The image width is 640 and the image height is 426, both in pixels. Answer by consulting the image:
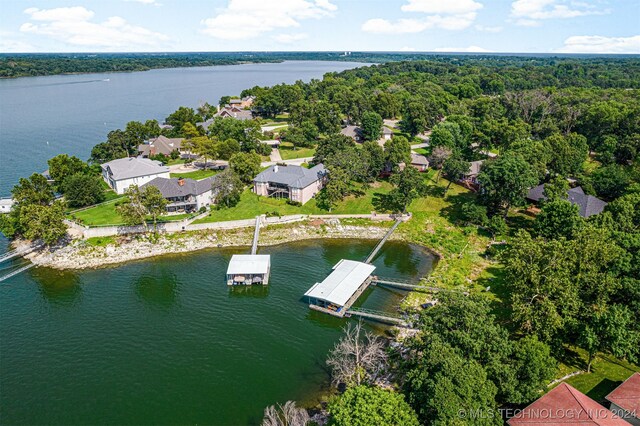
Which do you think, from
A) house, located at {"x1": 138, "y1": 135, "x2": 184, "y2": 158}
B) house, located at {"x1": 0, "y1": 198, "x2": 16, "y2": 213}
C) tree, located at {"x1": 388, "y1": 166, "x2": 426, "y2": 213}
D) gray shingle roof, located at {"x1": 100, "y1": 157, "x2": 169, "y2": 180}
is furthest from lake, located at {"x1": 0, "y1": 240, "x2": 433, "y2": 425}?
Result: house, located at {"x1": 138, "y1": 135, "x2": 184, "y2": 158}

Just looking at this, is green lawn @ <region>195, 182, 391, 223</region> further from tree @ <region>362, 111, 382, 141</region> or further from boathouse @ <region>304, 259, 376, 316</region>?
tree @ <region>362, 111, 382, 141</region>

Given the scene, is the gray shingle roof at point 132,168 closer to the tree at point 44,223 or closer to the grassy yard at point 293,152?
the tree at point 44,223

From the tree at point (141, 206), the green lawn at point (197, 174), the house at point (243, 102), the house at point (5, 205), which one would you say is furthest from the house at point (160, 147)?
the house at point (243, 102)

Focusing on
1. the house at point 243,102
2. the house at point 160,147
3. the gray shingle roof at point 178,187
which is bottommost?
the gray shingle roof at point 178,187

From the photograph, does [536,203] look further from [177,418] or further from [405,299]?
Answer: [177,418]

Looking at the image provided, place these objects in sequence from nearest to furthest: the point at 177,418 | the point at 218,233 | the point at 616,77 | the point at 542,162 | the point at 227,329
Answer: the point at 177,418 < the point at 227,329 < the point at 218,233 < the point at 542,162 < the point at 616,77

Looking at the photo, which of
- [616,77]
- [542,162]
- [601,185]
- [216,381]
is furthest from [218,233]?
[616,77]

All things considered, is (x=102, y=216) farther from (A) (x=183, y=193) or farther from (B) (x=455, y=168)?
(B) (x=455, y=168)
